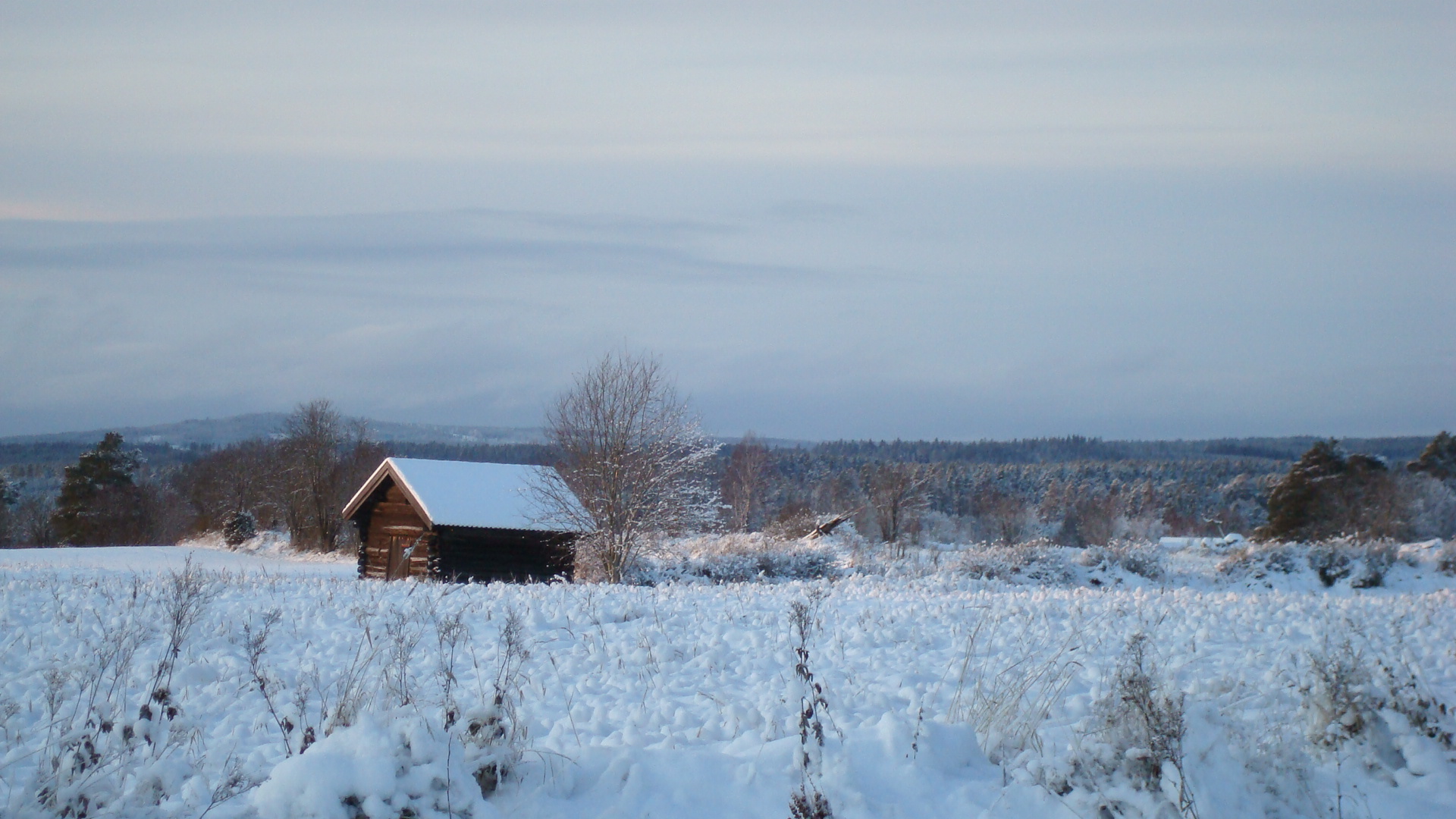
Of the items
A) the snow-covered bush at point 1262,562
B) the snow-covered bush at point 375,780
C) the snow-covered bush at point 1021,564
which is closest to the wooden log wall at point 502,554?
the snow-covered bush at point 1021,564

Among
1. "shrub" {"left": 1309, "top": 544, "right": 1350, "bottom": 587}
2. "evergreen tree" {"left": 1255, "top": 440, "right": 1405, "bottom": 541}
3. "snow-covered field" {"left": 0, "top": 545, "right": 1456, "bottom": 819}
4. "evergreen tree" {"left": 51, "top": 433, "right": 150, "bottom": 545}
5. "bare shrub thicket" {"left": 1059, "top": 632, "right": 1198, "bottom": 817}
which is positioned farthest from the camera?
"evergreen tree" {"left": 51, "top": 433, "right": 150, "bottom": 545}

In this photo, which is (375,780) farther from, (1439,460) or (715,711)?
(1439,460)

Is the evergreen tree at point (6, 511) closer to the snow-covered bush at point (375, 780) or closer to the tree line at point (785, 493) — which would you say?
the tree line at point (785, 493)

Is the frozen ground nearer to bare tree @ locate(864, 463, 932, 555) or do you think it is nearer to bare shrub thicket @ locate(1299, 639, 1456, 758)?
bare shrub thicket @ locate(1299, 639, 1456, 758)

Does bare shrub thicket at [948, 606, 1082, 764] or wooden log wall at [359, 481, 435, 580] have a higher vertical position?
bare shrub thicket at [948, 606, 1082, 764]

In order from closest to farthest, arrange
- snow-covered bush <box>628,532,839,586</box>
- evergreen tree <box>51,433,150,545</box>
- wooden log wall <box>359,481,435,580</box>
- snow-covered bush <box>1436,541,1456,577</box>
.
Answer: snow-covered bush <box>1436,541,1456,577</box>
snow-covered bush <box>628,532,839,586</box>
wooden log wall <box>359,481,435,580</box>
evergreen tree <box>51,433,150,545</box>

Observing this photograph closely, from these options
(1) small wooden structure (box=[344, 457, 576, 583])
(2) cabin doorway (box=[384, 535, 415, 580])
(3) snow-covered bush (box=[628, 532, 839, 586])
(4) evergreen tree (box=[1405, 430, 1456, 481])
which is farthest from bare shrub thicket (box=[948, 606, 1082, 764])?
(4) evergreen tree (box=[1405, 430, 1456, 481])

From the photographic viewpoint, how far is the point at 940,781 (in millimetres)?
4883

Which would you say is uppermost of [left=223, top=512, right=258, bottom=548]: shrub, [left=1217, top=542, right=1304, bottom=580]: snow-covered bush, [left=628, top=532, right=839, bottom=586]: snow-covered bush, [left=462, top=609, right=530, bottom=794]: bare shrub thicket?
[left=462, top=609, right=530, bottom=794]: bare shrub thicket

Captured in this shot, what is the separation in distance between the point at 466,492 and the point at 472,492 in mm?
197

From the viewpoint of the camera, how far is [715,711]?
6.84 metres

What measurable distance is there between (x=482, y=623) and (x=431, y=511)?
1589 cm

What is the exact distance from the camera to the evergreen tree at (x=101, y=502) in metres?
54.8

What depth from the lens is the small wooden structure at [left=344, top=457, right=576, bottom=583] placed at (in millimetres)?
26188
